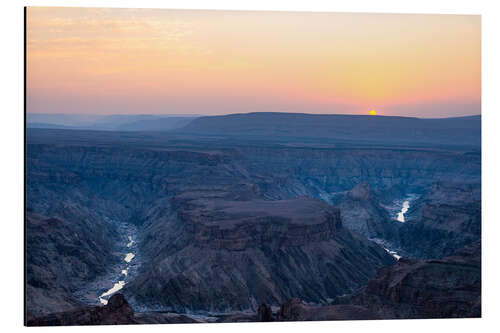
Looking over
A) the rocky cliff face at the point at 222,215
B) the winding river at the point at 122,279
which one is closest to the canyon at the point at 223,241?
the rocky cliff face at the point at 222,215

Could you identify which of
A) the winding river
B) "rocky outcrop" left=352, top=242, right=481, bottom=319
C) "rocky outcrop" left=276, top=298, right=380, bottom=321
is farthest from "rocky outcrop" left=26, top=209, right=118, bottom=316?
"rocky outcrop" left=352, top=242, right=481, bottom=319

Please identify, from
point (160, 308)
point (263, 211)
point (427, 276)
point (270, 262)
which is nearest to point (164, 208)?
point (263, 211)

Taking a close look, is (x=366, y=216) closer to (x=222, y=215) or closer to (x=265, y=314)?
(x=222, y=215)

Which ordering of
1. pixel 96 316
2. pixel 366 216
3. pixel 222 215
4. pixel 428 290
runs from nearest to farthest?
pixel 96 316 < pixel 428 290 < pixel 222 215 < pixel 366 216

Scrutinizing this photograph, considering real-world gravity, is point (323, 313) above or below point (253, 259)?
above

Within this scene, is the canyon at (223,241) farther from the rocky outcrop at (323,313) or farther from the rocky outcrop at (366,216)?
the rocky outcrop at (366,216)

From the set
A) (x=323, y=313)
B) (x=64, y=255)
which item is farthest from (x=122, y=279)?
(x=323, y=313)
